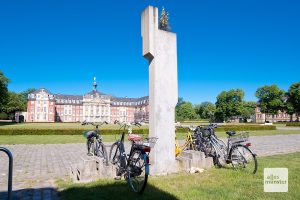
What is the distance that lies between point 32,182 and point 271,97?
82724mm

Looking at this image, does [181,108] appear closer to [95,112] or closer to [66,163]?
[95,112]

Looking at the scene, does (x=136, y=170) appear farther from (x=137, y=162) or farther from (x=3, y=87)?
(x=3, y=87)

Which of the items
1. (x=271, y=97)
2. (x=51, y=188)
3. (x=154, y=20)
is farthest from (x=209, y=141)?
(x=271, y=97)

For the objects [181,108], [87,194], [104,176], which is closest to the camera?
[87,194]

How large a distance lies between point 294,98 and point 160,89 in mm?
77688

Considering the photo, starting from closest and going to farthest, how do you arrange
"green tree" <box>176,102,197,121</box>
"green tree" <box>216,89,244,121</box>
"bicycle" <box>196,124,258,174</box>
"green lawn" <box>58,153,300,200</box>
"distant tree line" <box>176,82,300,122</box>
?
"green lawn" <box>58,153,300,200</box> → "bicycle" <box>196,124,258,174</box> → "distant tree line" <box>176,82,300,122</box> → "green tree" <box>216,89,244,121</box> → "green tree" <box>176,102,197,121</box>

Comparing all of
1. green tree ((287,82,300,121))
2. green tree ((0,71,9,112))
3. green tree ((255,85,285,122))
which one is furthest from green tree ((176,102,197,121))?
green tree ((0,71,9,112))

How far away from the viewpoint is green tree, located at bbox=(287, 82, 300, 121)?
73.8 m

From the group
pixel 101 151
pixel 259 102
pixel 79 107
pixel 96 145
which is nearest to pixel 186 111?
pixel 259 102

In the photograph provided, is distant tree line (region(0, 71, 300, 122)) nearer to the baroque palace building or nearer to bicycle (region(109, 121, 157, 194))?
the baroque palace building

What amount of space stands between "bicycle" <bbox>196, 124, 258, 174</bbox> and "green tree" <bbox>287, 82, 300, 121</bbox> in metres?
73.7

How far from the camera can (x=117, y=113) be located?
393 feet

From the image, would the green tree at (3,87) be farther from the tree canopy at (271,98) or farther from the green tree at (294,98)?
the green tree at (294,98)

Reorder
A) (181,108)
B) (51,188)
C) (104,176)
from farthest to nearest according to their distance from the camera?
1. (181,108)
2. (104,176)
3. (51,188)
